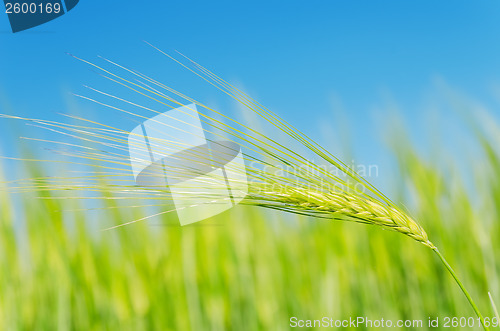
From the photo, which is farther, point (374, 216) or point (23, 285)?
point (23, 285)

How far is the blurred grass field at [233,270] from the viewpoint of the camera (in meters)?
Result: 1.67

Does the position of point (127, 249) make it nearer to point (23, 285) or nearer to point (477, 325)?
point (23, 285)

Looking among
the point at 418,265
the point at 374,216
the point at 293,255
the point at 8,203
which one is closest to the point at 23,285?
the point at 8,203

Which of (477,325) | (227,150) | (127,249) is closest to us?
(227,150)

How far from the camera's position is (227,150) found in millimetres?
1035

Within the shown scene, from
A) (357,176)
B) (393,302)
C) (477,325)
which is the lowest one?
(477,325)

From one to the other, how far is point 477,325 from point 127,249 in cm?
139

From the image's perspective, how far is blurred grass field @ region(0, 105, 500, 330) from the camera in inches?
65.7

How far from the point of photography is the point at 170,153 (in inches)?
36.4

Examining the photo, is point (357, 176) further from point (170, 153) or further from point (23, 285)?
point (23, 285)

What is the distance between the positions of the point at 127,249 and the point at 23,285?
1.40 ft

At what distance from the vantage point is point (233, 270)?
5.68 ft

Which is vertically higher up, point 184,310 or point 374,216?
point 374,216

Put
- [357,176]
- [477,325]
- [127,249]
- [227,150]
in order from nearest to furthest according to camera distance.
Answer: [357,176] < [227,150] < [477,325] < [127,249]
